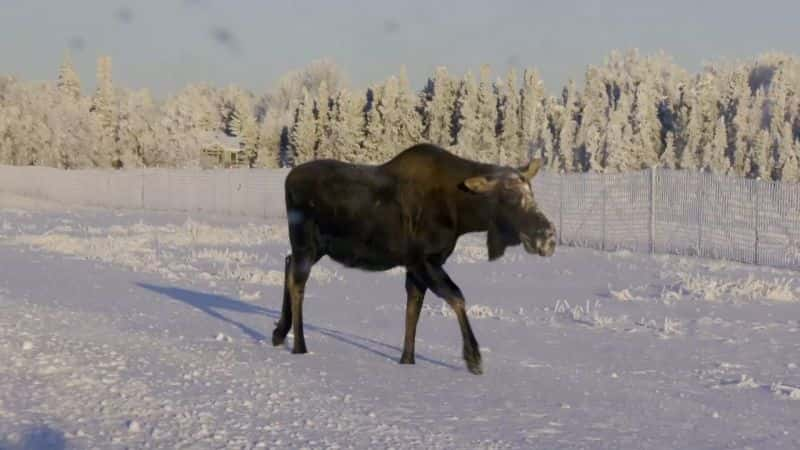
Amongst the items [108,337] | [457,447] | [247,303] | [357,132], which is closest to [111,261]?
[247,303]

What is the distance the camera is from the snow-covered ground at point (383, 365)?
257 inches

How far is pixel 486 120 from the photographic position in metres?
120

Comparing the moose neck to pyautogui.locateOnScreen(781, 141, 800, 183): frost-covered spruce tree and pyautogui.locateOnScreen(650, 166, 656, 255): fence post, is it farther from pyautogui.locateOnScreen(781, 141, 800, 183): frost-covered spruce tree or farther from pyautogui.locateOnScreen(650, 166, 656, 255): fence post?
pyautogui.locateOnScreen(781, 141, 800, 183): frost-covered spruce tree

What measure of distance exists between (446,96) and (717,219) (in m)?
93.9

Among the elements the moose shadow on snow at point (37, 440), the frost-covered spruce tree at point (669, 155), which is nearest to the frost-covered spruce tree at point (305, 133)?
the frost-covered spruce tree at point (669, 155)

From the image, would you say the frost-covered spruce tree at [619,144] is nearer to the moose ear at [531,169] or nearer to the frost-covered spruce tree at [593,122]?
the frost-covered spruce tree at [593,122]

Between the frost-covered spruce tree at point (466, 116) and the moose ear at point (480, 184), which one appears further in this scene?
the frost-covered spruce tree at point (466, 116)

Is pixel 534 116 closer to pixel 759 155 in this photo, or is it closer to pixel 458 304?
pixel 759 155

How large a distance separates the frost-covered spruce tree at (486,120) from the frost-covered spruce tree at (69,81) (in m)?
44.1

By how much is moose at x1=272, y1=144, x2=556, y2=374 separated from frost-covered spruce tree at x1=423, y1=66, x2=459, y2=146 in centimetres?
10592

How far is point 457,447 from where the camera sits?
6.12 metres

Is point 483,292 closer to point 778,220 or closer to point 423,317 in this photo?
point 423,317

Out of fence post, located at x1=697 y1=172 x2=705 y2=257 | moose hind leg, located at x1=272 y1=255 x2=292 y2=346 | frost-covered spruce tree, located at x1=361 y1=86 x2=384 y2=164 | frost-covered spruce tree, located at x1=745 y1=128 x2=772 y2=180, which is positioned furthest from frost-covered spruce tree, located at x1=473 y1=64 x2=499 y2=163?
moose hind leg, located at x1=272 y1=255 x2=292 y2=346

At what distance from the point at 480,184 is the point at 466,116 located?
10929cm
